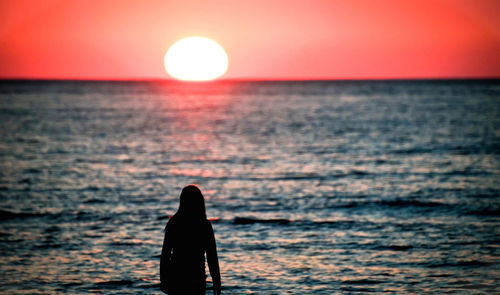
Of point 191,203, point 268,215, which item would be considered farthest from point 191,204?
point 268,215

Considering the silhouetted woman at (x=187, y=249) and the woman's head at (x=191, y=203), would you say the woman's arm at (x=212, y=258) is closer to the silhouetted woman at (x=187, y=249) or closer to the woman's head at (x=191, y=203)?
the silhouetted woman at (x=187, y=249)

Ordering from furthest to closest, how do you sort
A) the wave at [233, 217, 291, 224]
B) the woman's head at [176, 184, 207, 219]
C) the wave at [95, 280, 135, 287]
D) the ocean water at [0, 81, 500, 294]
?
the wave at [233, 217, 291, 224]
the ocean water at [0, 81, 500, 294]
the wave at [95, 280, 135, 287]
the woman's head at [176, 184, 207, 219]

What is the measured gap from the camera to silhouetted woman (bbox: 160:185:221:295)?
265 inches

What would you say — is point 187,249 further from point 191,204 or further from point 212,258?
point 191,204

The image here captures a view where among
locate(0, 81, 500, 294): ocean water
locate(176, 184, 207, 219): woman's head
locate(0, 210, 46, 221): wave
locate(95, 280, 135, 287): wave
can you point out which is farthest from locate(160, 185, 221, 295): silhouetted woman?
locate(0, 210, 46, 221): wave

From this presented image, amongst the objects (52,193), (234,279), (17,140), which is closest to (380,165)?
(52,193)

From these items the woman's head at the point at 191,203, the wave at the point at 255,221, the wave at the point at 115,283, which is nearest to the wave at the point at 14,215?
the wave at the point at 255,221

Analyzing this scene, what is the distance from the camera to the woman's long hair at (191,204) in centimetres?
663

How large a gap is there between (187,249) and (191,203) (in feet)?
1.93

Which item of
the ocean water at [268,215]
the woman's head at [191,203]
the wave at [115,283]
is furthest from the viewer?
the ocean water at [268,215]

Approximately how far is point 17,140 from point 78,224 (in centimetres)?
2840

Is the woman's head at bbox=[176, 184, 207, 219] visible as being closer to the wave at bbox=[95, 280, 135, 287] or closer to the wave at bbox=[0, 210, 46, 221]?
the wave at bbox=[95, 280, 135, 287]

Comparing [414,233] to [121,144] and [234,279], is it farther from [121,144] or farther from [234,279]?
[121,144]

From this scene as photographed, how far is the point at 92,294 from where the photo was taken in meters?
11.1
